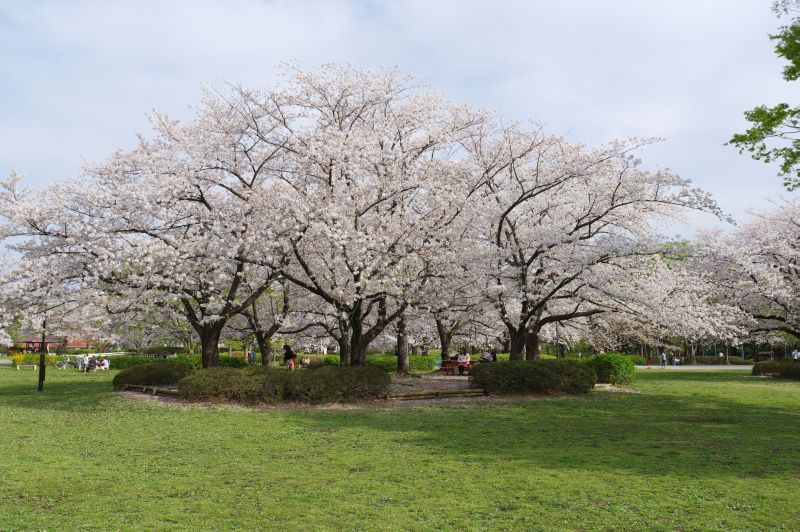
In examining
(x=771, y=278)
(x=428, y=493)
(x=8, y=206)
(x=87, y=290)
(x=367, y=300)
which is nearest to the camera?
(x=428, y=493)

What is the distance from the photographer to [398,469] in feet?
27.7

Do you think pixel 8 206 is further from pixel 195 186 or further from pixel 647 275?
pixel 647 275

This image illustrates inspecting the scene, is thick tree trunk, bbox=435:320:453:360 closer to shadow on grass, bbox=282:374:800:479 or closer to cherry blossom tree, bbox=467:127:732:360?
cherry blossom tree, bbox=467:127:732:360

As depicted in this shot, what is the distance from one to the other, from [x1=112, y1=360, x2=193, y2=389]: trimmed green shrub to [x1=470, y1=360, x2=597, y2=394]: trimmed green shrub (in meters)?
9.12

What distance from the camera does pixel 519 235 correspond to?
20.3 metres

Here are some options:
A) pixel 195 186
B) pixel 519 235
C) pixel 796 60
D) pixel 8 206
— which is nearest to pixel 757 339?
pixel 519 235

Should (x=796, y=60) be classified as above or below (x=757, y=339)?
above

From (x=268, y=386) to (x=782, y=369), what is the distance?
2559cm

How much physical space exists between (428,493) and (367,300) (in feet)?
38.6

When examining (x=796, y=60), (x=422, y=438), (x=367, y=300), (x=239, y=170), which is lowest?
(x=422, y=438)

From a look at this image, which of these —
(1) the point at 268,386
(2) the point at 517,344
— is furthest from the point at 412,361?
(1) the point at 268,386

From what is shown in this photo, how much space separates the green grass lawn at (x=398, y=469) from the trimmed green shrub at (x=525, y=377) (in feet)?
9.09

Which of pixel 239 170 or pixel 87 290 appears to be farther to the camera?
pixel 239 170

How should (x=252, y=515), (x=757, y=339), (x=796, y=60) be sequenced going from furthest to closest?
(x=757, y=339), (x=796, y=60), (x=252, y=515)
